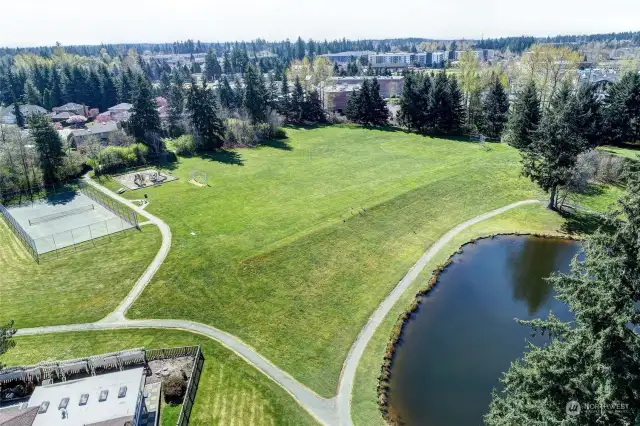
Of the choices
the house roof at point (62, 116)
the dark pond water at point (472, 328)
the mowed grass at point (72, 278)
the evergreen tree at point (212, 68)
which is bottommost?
the dark pond water at point (472, 328)

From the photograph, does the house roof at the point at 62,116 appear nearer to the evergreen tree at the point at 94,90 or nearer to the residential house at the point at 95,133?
the evergreen tree at the point at 94,90

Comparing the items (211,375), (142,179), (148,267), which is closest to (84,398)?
(211,375)

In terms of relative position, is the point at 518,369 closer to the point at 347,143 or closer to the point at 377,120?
the point at 347,143

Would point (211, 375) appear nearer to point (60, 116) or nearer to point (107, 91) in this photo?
point (60, 116)

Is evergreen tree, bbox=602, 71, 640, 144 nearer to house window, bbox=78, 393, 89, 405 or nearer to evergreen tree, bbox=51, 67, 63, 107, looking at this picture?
house window, bbox=78, 393, 89, 405

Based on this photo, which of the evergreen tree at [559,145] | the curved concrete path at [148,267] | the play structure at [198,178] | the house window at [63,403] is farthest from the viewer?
the play structure at [198,178]

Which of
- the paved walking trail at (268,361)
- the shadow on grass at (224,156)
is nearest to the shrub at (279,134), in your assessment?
the shadow on grass at (224,156)
